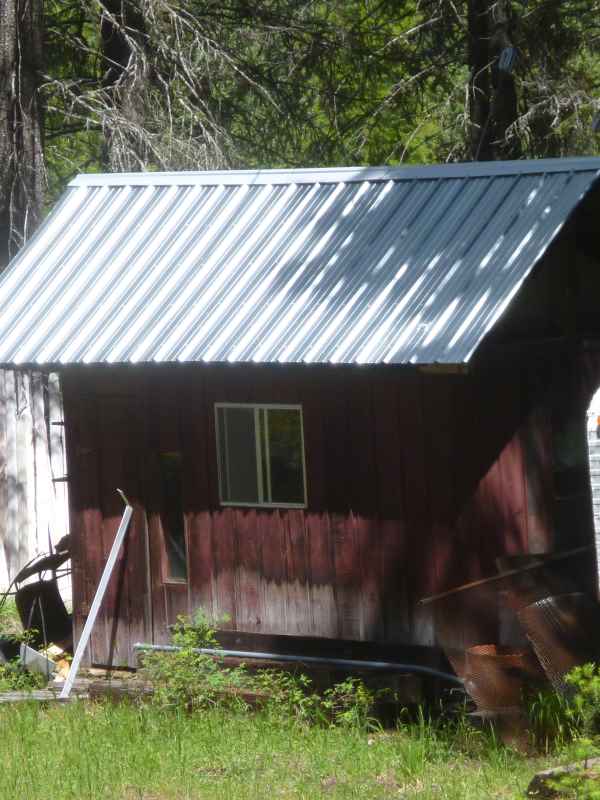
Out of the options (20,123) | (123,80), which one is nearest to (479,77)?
(123,80)

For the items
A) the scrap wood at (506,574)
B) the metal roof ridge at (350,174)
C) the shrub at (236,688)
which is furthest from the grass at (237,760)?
the metal roof ridge at (350,174)

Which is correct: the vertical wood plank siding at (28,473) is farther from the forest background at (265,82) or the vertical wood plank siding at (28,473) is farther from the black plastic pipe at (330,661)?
the black plastic pipe at (330,661)

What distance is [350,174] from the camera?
38.9 feet

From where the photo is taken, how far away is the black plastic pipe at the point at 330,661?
1029 centimetres

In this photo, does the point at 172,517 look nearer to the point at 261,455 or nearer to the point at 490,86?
the point at 261,455

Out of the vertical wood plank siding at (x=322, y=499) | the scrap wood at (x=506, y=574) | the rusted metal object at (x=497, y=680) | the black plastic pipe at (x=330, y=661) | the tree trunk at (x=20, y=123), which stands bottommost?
the rusted metal object at (x=497, y=680)

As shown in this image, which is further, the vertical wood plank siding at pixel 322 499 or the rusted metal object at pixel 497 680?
the vertical wood plank siding at pixel 322 499

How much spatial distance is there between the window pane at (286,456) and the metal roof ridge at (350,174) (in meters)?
2.16

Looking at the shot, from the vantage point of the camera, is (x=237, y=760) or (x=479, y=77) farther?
(x=479, y=77)

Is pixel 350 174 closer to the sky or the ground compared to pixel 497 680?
closer to the sky

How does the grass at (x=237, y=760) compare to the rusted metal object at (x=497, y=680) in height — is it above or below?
below

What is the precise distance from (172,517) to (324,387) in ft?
6.04

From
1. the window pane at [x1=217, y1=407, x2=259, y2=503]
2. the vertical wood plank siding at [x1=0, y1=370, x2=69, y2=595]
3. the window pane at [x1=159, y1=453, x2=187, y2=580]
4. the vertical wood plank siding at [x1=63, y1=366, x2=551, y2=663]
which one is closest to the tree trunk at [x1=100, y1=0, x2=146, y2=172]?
the vertical wood plank siding at [x1=0, y1=370, x2=69, y2=595]

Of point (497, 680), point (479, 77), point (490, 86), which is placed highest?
point (479, 77)
